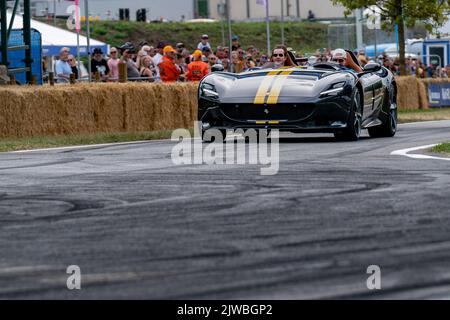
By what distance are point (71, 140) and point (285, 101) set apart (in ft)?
11.3

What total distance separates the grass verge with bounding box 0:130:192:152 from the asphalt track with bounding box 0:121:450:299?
5116 mm

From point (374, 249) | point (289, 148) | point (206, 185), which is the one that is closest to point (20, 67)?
point (289, 148)

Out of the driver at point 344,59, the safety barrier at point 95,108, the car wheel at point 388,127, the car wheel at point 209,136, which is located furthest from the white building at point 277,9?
the car wheel at point 209,136

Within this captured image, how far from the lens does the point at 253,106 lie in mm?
14734

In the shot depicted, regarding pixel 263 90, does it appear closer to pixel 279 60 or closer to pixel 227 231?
pixel 279 60

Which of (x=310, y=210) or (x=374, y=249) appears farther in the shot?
(x=310, y=210)

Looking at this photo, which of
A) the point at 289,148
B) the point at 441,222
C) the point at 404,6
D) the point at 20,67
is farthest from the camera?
the point at 404,6

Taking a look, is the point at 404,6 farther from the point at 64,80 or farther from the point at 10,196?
the point at 10,196

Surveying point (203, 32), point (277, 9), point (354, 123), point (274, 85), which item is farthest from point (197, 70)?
point (277, 9)

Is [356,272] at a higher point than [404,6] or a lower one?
lower

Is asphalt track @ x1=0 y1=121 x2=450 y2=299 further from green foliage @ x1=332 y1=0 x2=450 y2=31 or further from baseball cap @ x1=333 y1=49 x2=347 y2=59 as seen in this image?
green foliage @ x1=332 y1=0 x2=450 y2=31

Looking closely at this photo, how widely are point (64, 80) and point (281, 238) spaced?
16.7 m

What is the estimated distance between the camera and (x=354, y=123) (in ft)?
50.1

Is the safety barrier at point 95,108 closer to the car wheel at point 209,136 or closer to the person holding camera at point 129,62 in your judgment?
the person holding camera at point 129,62
